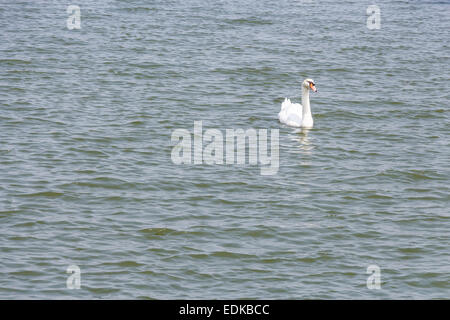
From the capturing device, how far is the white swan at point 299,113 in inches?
955

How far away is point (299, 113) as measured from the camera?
24.6 meters

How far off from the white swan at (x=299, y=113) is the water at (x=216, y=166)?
0.35m

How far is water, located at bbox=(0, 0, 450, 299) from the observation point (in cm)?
1558

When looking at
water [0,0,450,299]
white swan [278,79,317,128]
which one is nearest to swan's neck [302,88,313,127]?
white swan [278,79,317,128]

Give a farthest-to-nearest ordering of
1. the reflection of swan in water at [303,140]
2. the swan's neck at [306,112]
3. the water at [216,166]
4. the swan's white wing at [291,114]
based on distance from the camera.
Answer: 1. the swan's white wing at [291,114]
2. the swan's neck at [306,112]
3. the reflection of swan in water at [303,140]
4. the water at [216,166]

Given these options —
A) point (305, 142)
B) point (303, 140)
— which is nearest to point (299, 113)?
point (303, 140)

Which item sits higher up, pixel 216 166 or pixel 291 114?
pixel 291 114

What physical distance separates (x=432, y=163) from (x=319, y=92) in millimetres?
6752

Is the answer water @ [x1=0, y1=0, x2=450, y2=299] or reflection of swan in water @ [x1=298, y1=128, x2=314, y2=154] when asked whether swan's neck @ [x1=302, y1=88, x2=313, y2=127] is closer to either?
reflection of swan in water @ [x1=298, y1=128, x2=314, y2=154]

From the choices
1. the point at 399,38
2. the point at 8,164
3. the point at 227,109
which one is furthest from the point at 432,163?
the point at 399,38

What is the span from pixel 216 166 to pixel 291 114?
4.23 metres

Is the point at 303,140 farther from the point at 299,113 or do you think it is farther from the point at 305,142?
the point at 299,113

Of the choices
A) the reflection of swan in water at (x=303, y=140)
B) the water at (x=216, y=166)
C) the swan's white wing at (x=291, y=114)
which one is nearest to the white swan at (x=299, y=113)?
the swan's white wing at (x=291, y=114)

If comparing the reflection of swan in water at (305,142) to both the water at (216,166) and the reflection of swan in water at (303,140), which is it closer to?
the reflection of swan in water at (303,140)
